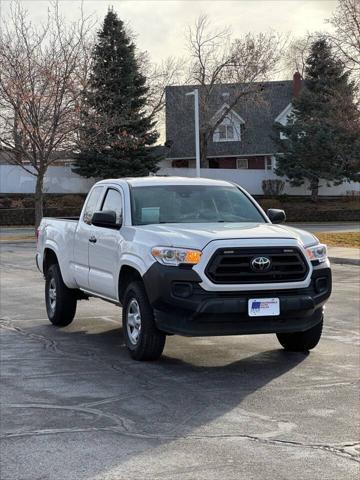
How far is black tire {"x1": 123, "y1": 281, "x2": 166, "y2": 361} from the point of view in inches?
300

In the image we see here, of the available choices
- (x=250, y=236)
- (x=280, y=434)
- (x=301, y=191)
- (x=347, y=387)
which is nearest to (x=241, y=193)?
(x=250, y=236)

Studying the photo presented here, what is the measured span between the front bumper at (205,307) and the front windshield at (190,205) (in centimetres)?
124

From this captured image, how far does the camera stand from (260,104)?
53.1 metres

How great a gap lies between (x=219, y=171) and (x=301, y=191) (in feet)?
25.4

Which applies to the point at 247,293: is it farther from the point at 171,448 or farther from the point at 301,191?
the point at 301,191

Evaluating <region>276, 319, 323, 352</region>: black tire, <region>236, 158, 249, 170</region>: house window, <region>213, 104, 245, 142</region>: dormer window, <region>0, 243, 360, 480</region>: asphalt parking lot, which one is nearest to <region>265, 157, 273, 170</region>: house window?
<region>236, 158, 249, 170</region>: house window

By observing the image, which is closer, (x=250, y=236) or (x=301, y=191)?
(x=250, y=236)

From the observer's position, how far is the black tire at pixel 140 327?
25.0 ft

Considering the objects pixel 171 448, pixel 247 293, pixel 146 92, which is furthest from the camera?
pixel 146 92

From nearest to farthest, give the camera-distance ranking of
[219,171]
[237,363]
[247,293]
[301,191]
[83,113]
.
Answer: [247,293]
[237,363]
[83,113]
[219,171]
[301,191]

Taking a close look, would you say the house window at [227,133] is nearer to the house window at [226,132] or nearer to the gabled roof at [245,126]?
the house window at [226,132]

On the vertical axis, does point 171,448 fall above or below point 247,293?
below

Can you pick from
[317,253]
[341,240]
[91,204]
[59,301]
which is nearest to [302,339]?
[317,253]

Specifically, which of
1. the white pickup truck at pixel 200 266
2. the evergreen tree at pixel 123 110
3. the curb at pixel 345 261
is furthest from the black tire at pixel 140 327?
the evergreen tree at pixel 123 110
